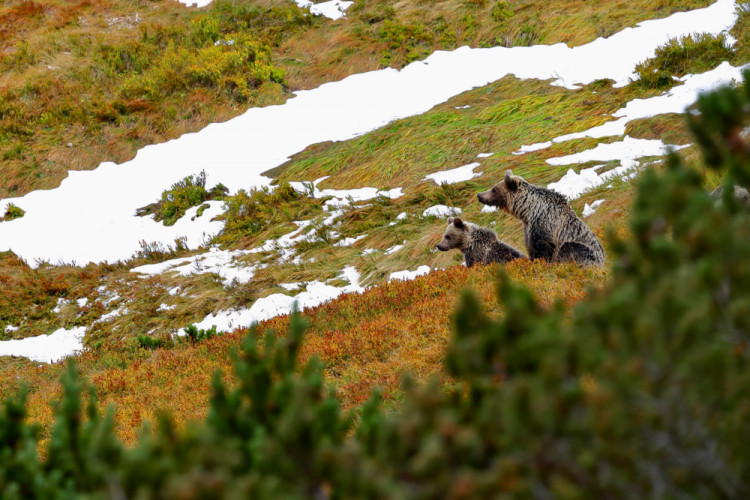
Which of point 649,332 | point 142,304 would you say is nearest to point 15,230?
point 142,304

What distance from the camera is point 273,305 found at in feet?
35.2

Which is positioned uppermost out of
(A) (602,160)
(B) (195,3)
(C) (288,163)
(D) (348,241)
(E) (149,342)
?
(B) (195,3)

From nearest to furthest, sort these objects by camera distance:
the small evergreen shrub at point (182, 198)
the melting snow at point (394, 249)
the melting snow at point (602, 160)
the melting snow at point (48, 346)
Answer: the melting snow at point (602, 160), the melting snow at point (48, 346), the melting snow at point (394, 249), the small evergreen shrub at point (182, 198)

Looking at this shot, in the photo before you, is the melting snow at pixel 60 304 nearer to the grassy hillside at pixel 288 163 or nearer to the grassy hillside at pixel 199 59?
the grassy hillside at pixel 288 163

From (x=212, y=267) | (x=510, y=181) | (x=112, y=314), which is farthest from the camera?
(x=212, y=267)

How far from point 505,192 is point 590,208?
1925 millimetres

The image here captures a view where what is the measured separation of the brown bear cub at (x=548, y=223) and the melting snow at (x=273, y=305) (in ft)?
10.2

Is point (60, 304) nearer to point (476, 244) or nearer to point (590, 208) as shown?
point (476, 244)

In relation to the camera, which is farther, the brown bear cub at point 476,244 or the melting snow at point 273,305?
the melting snow at point 273,305

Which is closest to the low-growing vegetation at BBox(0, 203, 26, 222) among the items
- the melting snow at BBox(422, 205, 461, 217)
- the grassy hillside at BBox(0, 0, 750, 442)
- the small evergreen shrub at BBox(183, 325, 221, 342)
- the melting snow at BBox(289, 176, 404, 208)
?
the grassy hillside at BBox(0, 0, 750, 442)

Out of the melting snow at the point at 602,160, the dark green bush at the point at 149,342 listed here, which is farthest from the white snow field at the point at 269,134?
the dark green bush at the point at 149,342

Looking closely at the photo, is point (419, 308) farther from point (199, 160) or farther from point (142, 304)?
point (199, 160)

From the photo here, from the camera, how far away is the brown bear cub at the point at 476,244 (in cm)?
951

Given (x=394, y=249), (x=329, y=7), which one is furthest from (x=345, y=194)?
(x=329, y=7)
